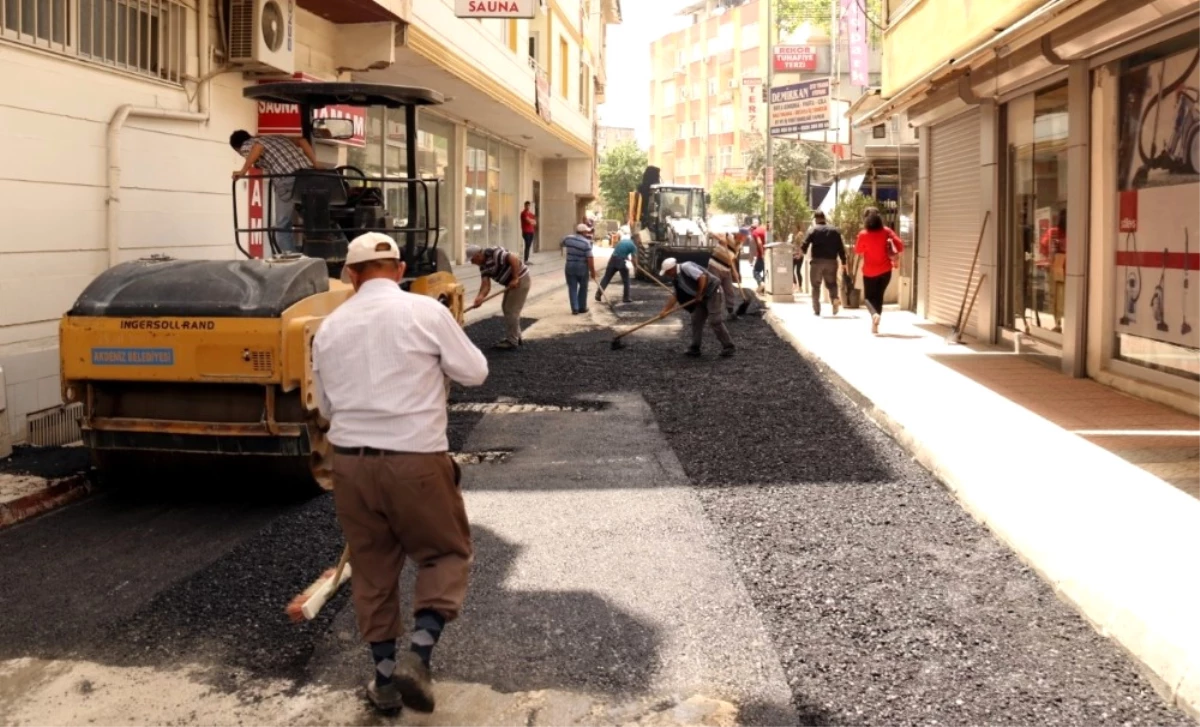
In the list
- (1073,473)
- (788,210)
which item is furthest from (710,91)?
(1073,473)

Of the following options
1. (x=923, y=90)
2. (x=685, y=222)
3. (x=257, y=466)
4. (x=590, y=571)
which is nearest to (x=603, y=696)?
(x=590, y=571)

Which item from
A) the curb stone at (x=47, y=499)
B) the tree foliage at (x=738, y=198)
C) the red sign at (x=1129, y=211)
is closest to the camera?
the curb stone at (x=47, y=499)

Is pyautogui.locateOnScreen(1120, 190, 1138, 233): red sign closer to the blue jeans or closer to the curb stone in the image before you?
the curb stone

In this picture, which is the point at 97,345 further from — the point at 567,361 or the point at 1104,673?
the point at 567,361

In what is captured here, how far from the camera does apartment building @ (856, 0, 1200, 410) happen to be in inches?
378

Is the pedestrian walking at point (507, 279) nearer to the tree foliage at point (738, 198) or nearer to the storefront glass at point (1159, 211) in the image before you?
the storefront glass at point (1159, 211)

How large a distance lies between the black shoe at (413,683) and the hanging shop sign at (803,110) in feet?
102

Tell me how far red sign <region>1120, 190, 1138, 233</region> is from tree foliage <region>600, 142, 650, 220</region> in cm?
7235

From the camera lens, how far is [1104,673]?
4355 millimetres

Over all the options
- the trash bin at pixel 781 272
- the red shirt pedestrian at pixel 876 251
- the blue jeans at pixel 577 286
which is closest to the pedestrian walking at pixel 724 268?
the trash bin at pixel 781 272

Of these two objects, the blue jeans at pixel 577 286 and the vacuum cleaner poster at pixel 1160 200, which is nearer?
the vacuum cleaner poster at pixel 1160 200

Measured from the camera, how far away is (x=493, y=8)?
16.6 metres

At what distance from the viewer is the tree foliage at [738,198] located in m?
72.4

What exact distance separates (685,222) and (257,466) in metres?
24.8
